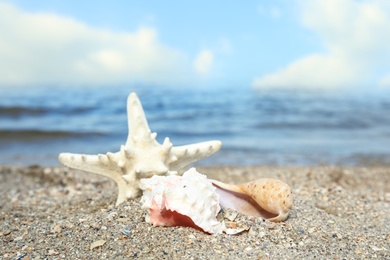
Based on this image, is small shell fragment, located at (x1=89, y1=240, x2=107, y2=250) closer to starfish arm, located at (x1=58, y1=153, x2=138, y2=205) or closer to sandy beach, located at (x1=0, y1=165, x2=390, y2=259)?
sandy beach, located at (x1=0, y1=165, x2=390, y2=259)

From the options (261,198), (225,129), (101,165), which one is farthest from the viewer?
(225,129)

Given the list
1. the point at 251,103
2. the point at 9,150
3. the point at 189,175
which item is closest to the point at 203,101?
the point at 251,103

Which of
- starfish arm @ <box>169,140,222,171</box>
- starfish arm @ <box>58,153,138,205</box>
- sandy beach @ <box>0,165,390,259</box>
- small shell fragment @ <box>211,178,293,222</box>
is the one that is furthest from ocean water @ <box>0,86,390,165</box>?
small shell fragment @ <box>211,178,293,222</box>

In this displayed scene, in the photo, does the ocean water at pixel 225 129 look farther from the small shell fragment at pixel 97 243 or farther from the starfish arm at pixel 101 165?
the small shell fragment at pixel 97 243

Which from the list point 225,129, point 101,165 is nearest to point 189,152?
point 101,165

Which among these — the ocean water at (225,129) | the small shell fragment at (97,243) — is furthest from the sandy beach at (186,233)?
the ocean water at (225,129)

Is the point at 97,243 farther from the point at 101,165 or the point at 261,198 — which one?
the point at 261,198
